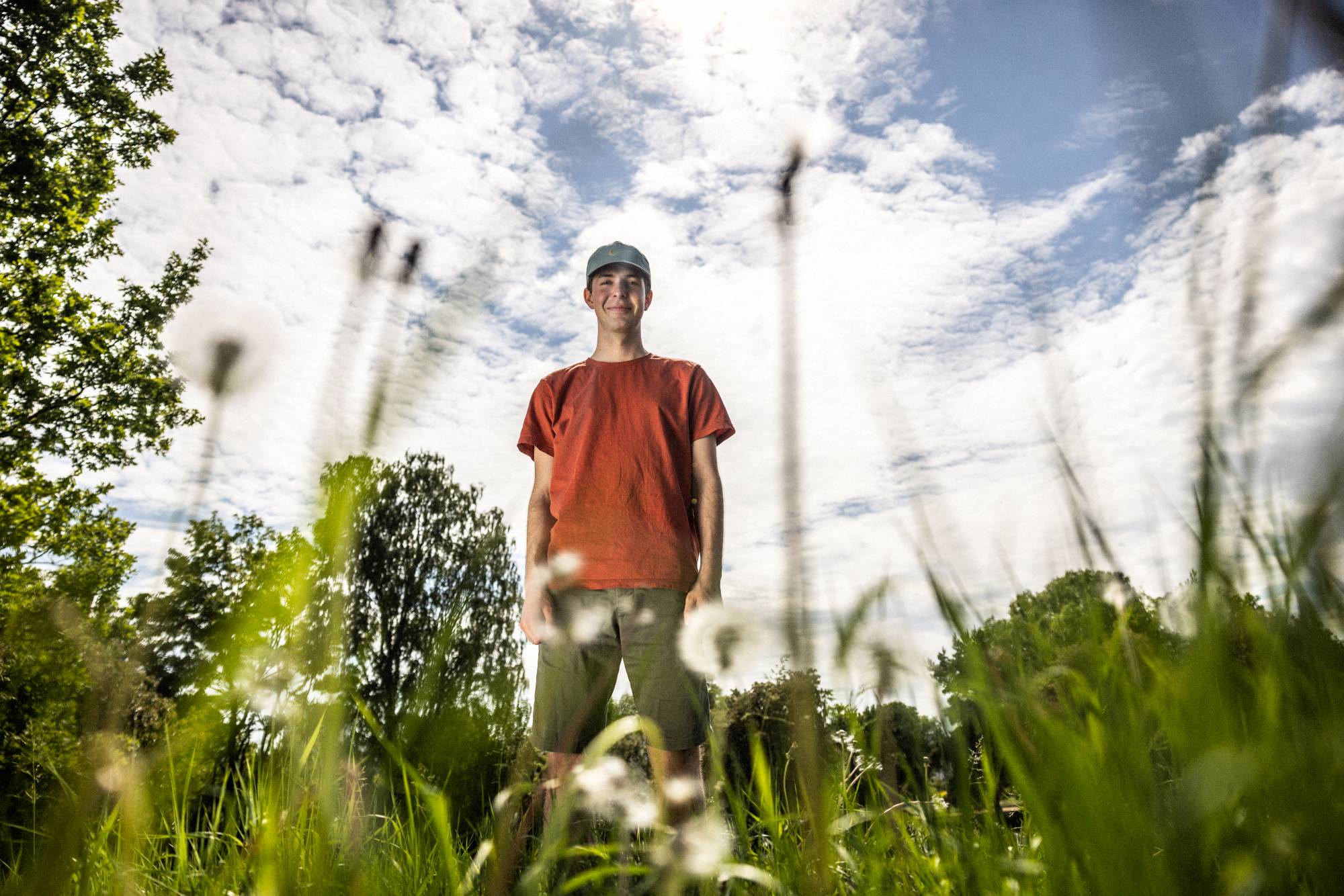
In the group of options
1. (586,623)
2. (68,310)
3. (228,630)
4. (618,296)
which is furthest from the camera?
(68,310)

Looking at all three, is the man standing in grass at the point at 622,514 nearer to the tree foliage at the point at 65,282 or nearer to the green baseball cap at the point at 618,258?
the green baseball cap at the point at 618,258

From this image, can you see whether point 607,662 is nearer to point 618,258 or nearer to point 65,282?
point 618,258

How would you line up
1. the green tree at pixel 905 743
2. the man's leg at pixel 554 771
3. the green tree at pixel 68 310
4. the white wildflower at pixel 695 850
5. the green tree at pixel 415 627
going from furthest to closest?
the green tree at pixel 68 310 < the man's leg at pixel 554 771 < the green tree at pixel 905 743 < the white wildflower at pixel 695 850 < the green tree at pixel 415 627

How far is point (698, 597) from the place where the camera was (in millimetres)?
2809

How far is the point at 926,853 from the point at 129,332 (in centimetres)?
1672

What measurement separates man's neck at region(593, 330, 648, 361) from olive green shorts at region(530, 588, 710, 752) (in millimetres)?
1045

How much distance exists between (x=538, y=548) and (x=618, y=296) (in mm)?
1117

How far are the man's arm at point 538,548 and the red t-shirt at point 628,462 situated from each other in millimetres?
78

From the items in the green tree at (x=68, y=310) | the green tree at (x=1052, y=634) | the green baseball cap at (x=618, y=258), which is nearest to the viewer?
the green tree at (x=1052, y=634)

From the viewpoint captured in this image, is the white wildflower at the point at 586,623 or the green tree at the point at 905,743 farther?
the white wildflower at the point at 586,623

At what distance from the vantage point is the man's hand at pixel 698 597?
2770 millimetres

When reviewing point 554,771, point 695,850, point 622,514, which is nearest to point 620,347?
point 622,514

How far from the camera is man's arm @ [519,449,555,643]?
2652 mm

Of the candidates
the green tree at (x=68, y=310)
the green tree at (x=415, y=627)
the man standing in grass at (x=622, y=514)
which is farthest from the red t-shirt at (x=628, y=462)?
the green tree at (x=68, y=310)
